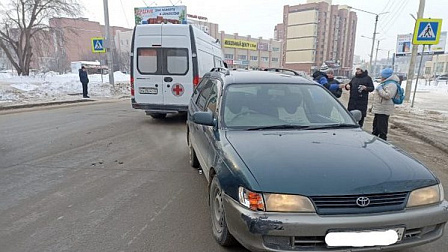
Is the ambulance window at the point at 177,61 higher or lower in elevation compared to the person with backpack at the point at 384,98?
higher

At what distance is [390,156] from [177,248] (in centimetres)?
205

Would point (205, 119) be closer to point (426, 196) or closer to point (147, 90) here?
point (426, 196)

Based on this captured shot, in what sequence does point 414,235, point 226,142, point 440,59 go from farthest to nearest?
point 440,59, point 226,142, point 414,235

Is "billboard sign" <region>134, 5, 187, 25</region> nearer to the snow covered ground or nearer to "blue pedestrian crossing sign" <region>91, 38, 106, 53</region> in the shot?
the snow covered ground

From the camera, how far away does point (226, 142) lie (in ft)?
9.32

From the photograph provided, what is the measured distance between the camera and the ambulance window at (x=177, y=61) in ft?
27.8

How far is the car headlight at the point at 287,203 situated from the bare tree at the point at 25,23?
2689 centimetres

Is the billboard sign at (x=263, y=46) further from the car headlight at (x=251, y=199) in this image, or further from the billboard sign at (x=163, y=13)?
the car headlight at (x=251, y=199)

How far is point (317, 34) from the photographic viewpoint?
101 meters

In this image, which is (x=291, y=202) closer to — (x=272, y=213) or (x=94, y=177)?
(x=272, y=213)

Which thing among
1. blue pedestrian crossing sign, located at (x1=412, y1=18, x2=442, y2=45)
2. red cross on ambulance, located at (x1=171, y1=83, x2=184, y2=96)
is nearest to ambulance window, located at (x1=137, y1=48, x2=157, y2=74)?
red cross on ambulance, located at (x1=171, y1=83, x2=184, y2=96)

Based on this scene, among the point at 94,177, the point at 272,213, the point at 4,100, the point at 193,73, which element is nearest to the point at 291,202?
the point at 272,213

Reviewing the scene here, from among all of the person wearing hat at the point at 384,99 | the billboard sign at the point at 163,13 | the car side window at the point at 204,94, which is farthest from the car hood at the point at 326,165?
the billboard sign at the point at 163,13

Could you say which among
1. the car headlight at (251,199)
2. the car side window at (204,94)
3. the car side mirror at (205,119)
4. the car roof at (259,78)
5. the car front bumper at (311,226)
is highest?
the car roof at (259,78)
